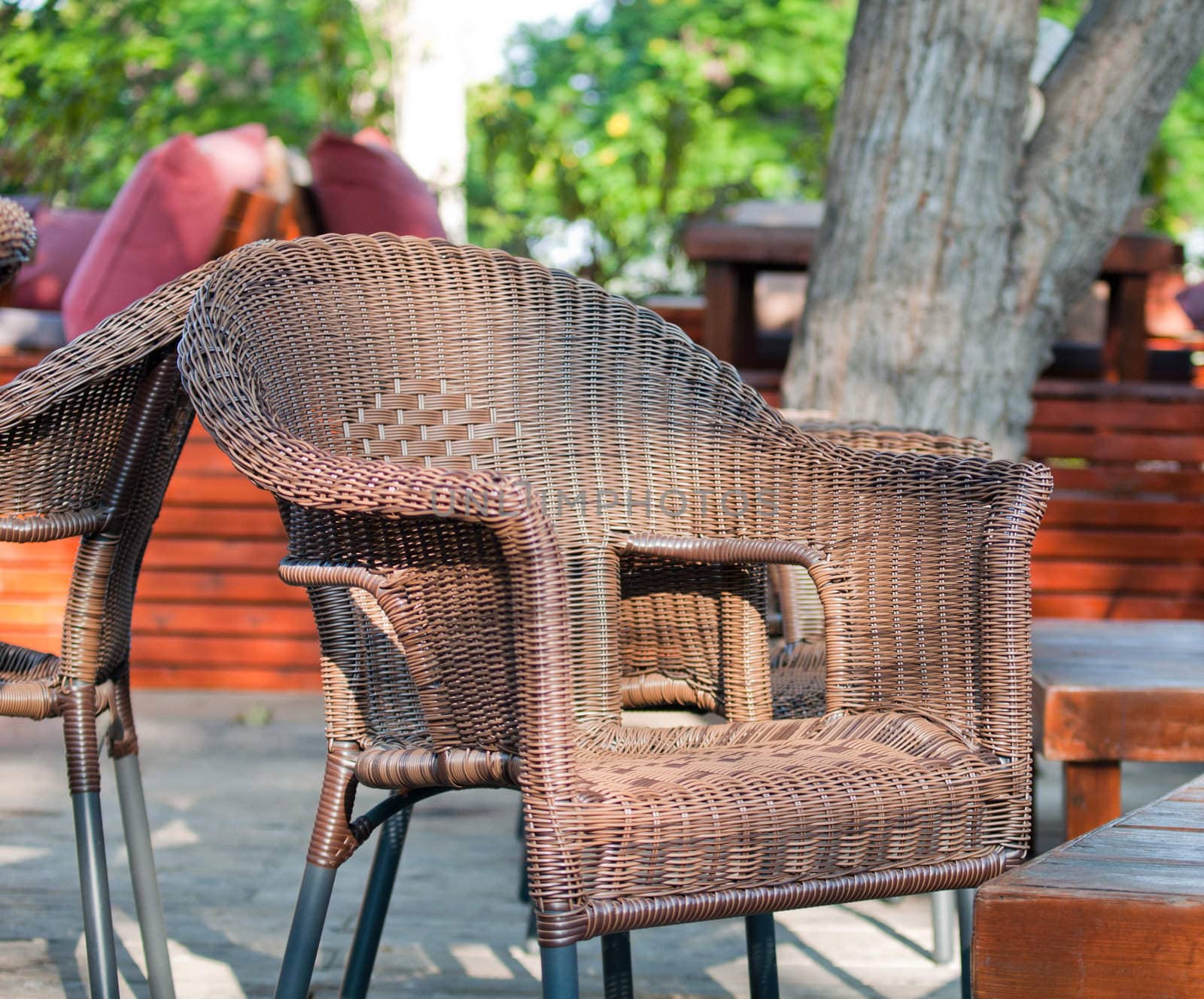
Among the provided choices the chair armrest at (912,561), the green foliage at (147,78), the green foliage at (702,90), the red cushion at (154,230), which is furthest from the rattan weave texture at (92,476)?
the green foliage at (702,90)

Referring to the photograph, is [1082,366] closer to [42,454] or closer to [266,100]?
[42,454]

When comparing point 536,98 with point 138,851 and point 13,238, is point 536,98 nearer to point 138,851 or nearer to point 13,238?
point 13,238

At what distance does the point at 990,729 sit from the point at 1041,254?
6.15 ft

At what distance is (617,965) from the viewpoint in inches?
54.9

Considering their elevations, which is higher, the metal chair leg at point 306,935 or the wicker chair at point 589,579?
the wicker chair at point 589,579

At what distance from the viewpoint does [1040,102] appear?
124 inches

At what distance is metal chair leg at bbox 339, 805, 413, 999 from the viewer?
1.57 meters

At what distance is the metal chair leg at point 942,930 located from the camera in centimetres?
190

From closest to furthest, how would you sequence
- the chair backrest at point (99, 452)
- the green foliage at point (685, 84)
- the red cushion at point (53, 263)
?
1. the chair backrest at point (99, 452)
2. the red cushion at point (53, 263)
3. the green foliage at point (685, 84)

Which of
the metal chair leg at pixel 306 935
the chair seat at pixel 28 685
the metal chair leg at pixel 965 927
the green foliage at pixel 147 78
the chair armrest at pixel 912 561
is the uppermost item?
the green foliage at pixel 147 78

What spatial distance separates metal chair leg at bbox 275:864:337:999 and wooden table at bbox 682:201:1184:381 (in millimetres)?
2424

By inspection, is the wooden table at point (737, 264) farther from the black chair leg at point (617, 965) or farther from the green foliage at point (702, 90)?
the green foliage at point (702, 90)

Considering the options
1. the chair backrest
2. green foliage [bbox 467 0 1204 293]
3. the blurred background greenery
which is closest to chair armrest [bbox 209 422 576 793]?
the chair backrest

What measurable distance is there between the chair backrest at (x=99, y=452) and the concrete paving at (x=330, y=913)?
1.84ft
